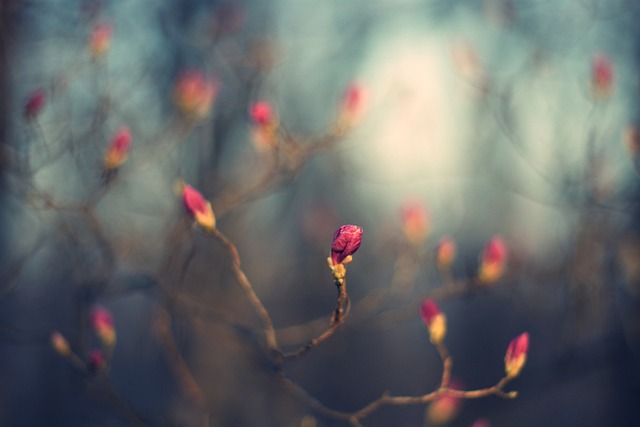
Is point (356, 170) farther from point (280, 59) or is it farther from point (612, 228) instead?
point (612, 228)

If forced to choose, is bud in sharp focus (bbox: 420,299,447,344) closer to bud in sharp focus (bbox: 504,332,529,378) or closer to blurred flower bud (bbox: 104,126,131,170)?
bud in sharp focus (bbox: 504,332,529,378)

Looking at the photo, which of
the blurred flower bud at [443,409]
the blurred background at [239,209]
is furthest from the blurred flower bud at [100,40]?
the blurred flower bud at [443,409]

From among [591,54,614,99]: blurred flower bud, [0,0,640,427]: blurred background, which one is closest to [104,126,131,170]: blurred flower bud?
[0,0,640,427]: blurred background

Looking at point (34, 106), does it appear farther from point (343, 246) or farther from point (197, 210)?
point (343, 246)

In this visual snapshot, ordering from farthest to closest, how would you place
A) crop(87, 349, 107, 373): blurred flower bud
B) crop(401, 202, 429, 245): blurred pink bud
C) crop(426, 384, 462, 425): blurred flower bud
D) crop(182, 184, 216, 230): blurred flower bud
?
crop(401, 202, 429, 245): blurred pink bud < crop(426, 384, 462, 425): blurred flower bud < crop(87, 349, 107, 373): blurred flower bud < crop(182, 184, 216, 230): blurred flower bud

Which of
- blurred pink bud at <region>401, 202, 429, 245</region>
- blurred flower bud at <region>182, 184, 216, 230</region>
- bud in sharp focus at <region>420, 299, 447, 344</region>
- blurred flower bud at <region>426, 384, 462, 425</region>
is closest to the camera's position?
blurred flower bud at <region>182, 184, 216, 230</region>

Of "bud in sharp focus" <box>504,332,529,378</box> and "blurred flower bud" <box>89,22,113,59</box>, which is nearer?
"bud in sharp focus" <box>504,332,529,378</box>
